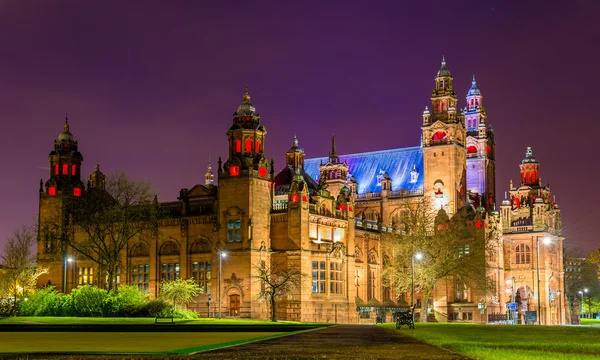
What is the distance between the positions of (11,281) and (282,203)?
30.9 metres

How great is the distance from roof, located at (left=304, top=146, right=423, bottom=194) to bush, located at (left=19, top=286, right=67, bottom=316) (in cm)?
6941

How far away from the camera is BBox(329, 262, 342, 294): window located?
98.4 meters

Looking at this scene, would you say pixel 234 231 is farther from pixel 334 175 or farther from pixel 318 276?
pixel 334 175

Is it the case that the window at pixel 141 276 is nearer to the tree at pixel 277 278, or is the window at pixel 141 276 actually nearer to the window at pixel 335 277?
the tree at pixel 277 278

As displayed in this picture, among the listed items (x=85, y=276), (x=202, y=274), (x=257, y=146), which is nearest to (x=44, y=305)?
(x=202, y=274)

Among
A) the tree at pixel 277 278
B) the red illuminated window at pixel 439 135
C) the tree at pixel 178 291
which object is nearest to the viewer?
the tree at pixel 178 291

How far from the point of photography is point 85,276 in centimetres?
10506

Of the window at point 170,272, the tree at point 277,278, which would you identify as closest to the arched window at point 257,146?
the tree at point 277,278

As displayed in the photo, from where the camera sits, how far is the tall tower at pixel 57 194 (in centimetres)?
10469

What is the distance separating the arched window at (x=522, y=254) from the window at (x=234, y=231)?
6553 centimetres

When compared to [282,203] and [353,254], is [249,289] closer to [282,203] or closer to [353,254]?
[282,203]

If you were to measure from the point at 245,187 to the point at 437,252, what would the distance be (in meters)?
24.9

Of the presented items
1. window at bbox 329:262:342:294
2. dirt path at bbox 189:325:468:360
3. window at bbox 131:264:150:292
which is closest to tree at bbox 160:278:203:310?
window at bbox 131:264:150:292

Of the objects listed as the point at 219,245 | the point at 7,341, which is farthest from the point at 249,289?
the point at 7,341
